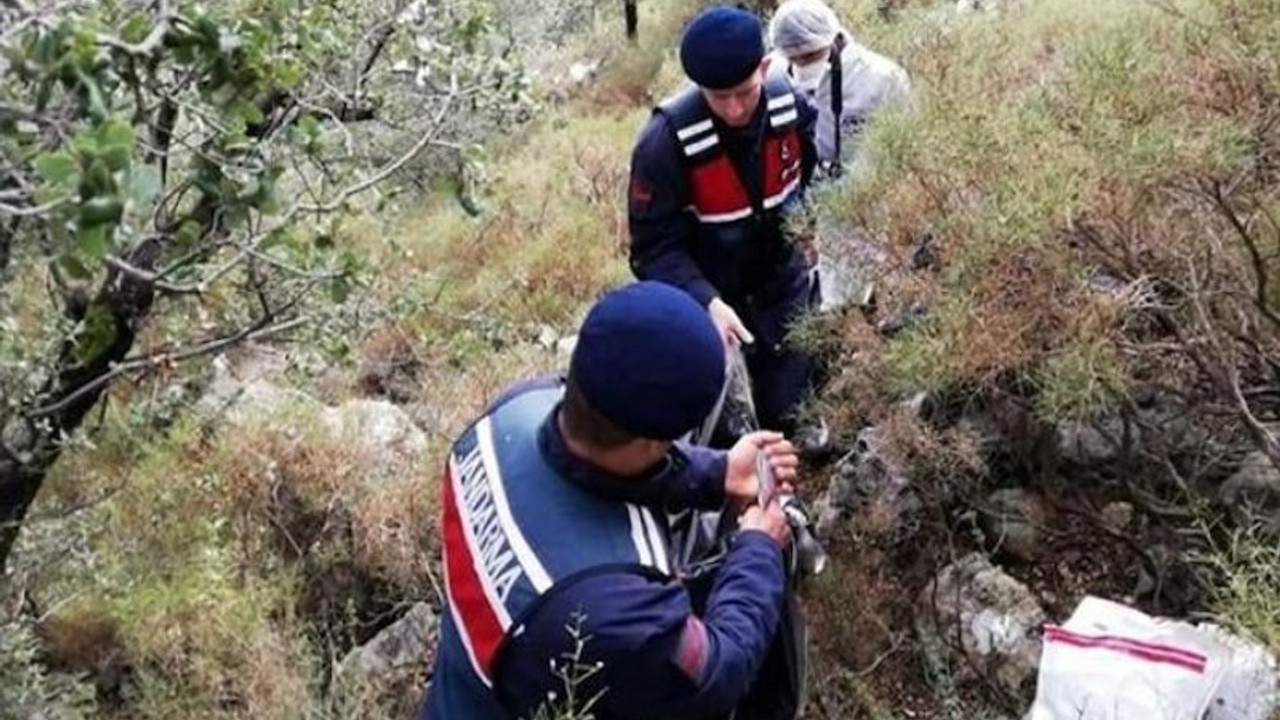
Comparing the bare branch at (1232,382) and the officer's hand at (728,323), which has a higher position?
the bare branch at (1232,382)

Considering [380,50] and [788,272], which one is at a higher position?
[380,50]

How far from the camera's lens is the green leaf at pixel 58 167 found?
143 cm

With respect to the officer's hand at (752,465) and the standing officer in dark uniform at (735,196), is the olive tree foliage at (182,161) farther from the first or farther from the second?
the officer's hand at (752,465)

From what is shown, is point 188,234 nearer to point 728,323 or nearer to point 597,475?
point 597,475

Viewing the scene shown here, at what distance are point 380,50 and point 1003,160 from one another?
70.1 inches

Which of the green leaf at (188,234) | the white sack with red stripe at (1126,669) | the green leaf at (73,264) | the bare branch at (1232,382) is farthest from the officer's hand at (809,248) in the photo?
the green leaf at (73,264)

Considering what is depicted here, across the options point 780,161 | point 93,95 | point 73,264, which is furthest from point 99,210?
point 780,161

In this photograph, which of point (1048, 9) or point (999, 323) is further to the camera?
point (1048, 9)

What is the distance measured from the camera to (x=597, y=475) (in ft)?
6.89

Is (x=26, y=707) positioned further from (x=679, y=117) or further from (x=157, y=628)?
(x=679, y=117)

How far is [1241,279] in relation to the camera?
10.3 feet

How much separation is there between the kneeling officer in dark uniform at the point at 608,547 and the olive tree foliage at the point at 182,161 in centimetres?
56

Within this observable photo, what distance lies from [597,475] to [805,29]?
281 cm

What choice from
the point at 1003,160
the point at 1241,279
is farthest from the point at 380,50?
the point at 1241,279
